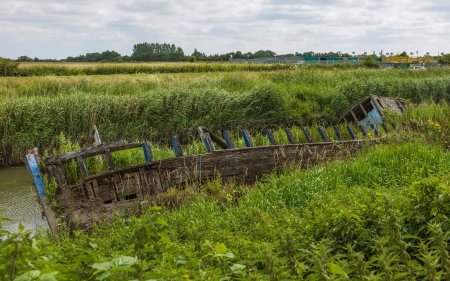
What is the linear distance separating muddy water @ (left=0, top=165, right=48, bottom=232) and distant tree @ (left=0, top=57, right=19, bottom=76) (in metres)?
20.0

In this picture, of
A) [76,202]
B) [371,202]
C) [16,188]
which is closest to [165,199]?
[76,202]

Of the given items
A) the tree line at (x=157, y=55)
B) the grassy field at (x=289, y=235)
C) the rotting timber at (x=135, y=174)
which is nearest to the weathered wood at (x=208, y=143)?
the rotting timber at (x=135, y=174)

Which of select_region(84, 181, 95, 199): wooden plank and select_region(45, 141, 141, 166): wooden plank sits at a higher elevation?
select_region(45, 141, 141, 166): wooden plank

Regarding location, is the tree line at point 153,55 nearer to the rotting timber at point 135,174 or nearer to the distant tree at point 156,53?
the distant tree at point 156,53

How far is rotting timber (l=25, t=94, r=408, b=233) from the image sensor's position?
851 centimetres

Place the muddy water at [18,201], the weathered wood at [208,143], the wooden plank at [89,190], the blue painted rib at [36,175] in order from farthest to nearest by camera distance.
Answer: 1. the muddy water at [18,201]
2. the weathered wood at [208,143]
3. the wooden plank at [89,190]
4. the blue painted rib at [36,175]

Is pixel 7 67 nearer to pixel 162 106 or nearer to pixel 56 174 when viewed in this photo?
pixel 162 106

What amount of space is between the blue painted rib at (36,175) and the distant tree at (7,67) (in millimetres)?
28238

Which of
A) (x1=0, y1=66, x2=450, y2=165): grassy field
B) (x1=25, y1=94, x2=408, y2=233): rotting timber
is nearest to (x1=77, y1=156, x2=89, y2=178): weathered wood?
(x1=25, y1=94, x2=408, y2=233): rotting timber

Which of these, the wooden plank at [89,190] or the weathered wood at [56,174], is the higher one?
the weathered wood at [56,174]

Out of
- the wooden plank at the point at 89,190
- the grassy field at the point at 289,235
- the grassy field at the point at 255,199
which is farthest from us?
the wooden plank at the point at 89,190

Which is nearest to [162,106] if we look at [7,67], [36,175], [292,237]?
[36,175]

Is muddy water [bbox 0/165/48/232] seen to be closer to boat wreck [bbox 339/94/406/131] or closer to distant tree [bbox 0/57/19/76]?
boat wreck [bbox 339/94/406/131]

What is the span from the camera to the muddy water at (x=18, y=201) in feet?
34.4
